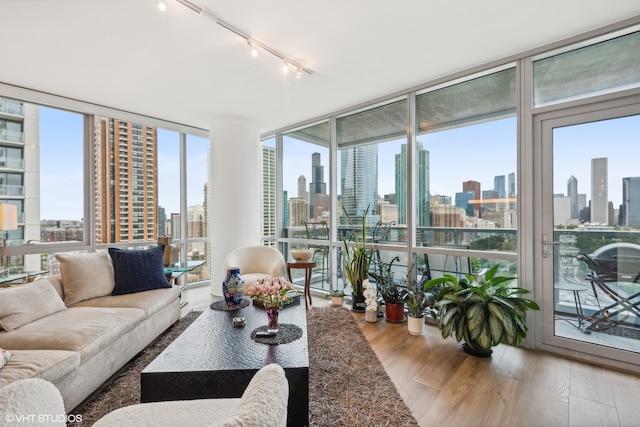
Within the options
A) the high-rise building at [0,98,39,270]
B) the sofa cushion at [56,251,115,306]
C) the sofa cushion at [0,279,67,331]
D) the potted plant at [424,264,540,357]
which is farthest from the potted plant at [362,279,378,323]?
the high-rise building at [0,98,39,270]

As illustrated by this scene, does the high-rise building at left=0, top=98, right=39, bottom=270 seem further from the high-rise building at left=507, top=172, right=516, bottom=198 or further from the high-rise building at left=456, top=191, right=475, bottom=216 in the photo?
the high-rise building at left=507, top=172, right=516, bottom=198

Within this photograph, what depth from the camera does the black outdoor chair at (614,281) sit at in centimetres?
232

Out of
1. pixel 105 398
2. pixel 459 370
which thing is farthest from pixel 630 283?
pixel 105 398

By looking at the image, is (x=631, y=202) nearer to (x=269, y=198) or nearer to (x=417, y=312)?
(x=417, y=312)

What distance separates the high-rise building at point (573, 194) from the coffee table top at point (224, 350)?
251cm

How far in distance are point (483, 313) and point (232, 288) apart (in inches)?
84.2

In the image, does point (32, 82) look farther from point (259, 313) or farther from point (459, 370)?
point (459, 370)

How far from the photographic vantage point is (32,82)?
10.6 feet

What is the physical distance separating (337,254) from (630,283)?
296cm

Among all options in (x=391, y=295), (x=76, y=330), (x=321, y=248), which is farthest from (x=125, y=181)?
(x=391, y=295)

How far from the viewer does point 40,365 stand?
1.58m

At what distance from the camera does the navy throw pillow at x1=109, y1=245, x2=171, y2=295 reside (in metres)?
2.85

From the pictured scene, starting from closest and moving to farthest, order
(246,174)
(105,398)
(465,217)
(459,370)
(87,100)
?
(105,398) → (459,370) → (465,217) → (87,100) → (246,174)

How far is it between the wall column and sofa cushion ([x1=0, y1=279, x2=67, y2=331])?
2080 mm
